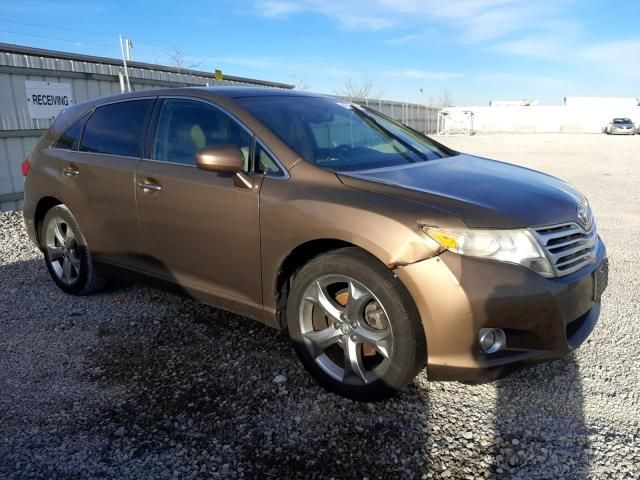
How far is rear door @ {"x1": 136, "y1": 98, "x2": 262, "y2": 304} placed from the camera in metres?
3.15

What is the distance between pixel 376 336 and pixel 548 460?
3.12 ft

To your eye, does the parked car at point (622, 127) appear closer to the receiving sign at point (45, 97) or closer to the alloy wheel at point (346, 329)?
the receiving sign at point (45, 97)

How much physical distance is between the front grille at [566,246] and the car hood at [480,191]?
0.05m

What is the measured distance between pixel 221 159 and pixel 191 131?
71cm

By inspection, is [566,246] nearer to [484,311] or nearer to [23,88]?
[484,311]

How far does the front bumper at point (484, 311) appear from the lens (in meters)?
2.41

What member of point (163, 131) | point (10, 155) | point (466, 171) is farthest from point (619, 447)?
point (10, 155)

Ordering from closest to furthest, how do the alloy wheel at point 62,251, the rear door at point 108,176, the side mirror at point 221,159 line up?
the side mirror at point 221,159, the rear door at point 108,176, the alloy wheel at point 62,251

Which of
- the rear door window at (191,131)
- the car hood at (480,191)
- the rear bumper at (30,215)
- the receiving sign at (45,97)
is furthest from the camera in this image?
the receiving sign at (45,97)

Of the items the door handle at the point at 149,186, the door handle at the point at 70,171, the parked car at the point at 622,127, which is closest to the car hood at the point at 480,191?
the door handle at the point at 149,186

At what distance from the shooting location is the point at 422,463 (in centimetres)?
237

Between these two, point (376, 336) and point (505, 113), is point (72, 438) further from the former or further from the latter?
point (505, 113)

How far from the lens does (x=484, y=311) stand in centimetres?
241

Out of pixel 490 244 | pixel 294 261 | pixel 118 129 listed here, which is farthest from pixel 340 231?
pixel 118 129
